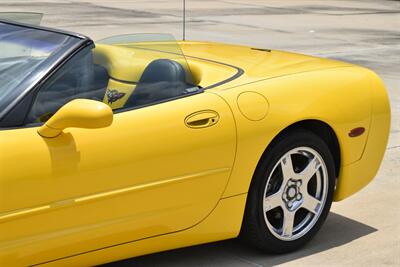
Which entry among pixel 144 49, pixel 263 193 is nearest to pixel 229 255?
pixel 263 193

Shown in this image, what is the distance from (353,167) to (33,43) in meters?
1.88

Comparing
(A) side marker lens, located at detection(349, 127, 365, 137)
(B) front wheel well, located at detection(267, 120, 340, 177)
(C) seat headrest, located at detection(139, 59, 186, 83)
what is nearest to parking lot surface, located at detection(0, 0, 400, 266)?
(B) front wheel well, located at detection(267, 120, 340, 177)

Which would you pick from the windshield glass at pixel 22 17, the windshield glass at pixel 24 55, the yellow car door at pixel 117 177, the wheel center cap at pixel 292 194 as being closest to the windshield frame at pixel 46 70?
the windshield glass at pixel 24 55

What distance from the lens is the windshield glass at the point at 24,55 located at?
369 centimetres

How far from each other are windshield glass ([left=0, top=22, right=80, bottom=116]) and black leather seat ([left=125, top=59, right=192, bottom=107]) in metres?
0.38

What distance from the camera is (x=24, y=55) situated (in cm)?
388

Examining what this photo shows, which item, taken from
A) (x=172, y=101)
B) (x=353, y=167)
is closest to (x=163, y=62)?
(x=172, y=101)

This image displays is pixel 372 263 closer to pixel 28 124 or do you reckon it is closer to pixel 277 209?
pixel 277 209

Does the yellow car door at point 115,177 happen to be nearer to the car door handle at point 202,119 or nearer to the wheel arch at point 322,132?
the car door handle at point 202,119

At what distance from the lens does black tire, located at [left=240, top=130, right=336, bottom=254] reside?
14.0 ft

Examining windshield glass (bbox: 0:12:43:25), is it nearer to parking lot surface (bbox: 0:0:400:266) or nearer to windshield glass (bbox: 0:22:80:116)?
windshield glass (bbox: 0:22:80:116)

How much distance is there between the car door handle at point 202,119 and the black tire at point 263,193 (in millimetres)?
380

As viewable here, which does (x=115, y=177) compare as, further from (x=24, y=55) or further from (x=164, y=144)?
(x=24, y=55)

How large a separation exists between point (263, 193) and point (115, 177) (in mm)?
922
